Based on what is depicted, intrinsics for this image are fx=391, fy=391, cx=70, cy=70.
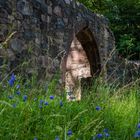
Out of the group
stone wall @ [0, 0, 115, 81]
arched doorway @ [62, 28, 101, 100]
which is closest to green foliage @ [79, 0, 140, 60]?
arched doorway @ [62, 28, 101, 100]

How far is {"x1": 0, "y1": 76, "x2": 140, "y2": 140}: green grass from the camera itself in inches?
91.2

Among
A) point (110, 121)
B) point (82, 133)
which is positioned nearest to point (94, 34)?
point (110, 121)

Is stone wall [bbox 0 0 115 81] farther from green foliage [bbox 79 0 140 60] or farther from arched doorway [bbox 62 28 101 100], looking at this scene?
green foliage [bbox 79 0 140 60]

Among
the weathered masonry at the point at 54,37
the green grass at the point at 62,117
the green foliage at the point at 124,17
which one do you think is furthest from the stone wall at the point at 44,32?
the green foliage at the point at 124,17

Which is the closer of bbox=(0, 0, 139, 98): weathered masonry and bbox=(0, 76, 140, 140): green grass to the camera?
bbox=(0, 76, 140, 140): green grass

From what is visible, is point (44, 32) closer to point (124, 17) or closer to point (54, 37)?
point (54, 37)

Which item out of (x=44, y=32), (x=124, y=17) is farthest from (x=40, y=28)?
(x=124, y=17)

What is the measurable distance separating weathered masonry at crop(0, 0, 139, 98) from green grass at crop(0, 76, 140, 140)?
40cm

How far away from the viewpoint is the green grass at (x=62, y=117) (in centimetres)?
232

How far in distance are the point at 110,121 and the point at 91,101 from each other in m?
0.52

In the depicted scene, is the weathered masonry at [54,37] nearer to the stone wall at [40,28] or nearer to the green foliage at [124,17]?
the stone wall at [40,28]

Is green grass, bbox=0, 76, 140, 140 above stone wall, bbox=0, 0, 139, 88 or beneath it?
beneath

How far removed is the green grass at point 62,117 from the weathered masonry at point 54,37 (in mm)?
405

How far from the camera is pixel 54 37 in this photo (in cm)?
593
